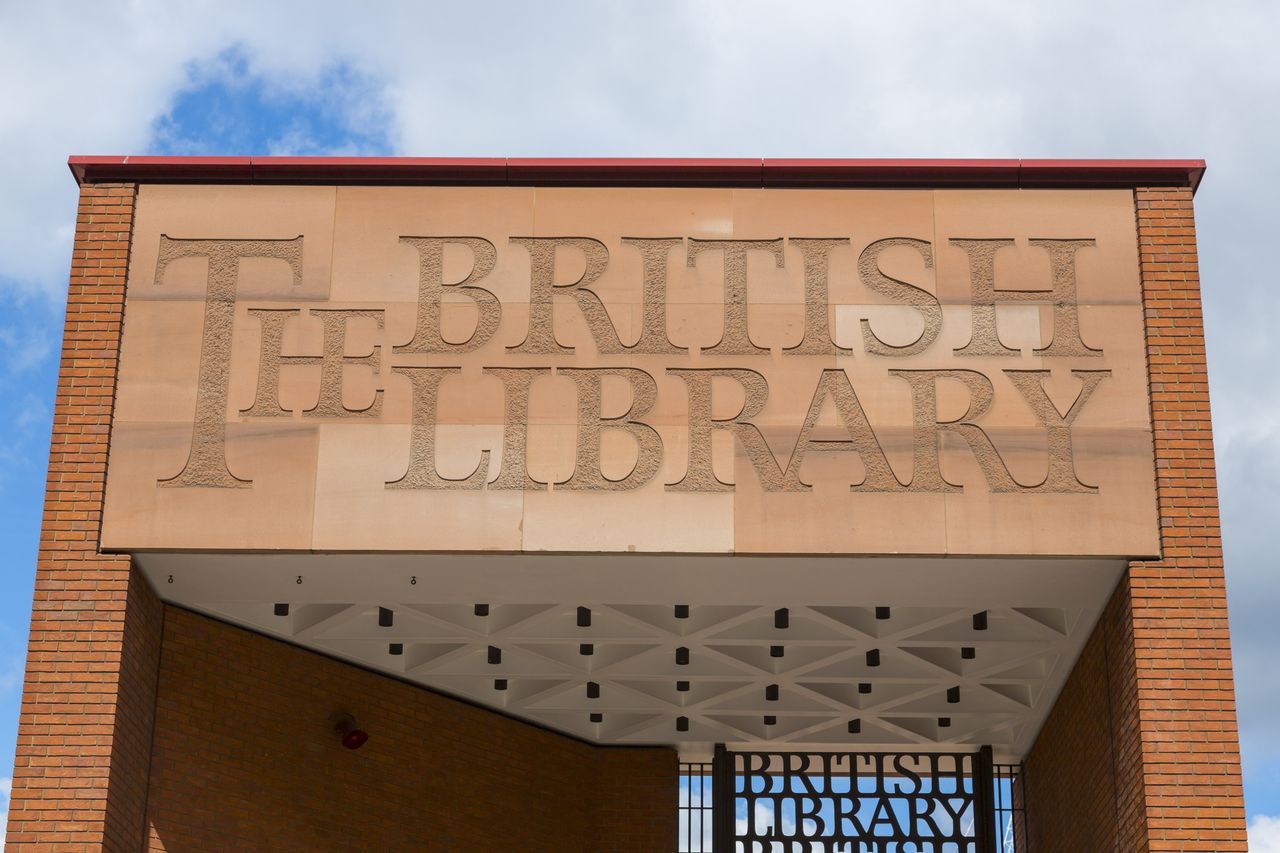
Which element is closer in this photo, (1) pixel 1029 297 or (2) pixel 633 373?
(2) pixel 633 373

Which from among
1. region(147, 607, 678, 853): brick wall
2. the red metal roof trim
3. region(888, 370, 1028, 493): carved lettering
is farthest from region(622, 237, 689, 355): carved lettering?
region(147, 607, 678, 853): brick wall

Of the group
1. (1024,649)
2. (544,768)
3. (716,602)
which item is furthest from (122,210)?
(1024,649)

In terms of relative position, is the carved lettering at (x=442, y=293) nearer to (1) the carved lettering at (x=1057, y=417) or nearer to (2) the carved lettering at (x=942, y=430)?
(2) the carved lettering at (x=942, y=430)

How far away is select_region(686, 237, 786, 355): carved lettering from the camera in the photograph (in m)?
15.4

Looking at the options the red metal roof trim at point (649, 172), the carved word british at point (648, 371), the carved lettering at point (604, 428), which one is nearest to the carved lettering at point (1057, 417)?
the carved word british at point (648, 371)

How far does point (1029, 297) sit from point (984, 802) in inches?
331

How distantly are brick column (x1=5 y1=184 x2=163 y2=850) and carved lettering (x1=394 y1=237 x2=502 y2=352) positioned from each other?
264 cm

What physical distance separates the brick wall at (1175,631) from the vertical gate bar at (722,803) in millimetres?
6299

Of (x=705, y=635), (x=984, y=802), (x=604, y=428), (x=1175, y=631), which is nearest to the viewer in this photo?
(x=1175, y=631)

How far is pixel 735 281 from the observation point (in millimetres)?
15641

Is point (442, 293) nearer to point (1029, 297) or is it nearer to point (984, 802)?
point (1029, 297)

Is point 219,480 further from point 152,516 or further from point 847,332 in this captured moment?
point 847,332

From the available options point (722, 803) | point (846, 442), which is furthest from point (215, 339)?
point (722, 803)

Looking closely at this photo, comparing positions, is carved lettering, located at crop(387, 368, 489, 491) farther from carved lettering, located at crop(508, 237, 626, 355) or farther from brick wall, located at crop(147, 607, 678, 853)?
brick wall, located at crop(147, 607, 678, 853)
